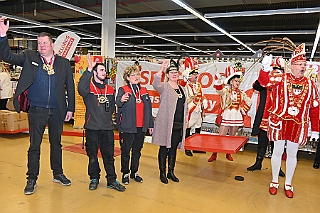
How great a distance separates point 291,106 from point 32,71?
9.15 ft

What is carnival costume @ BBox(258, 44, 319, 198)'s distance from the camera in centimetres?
335

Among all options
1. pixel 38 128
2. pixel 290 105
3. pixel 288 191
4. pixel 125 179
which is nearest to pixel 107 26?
pixel 38 128

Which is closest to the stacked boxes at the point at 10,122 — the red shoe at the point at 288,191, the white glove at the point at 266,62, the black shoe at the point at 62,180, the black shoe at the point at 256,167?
the black shoe at the point at 62,180

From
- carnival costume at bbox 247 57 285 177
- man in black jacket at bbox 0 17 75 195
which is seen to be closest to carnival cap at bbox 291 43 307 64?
carnival costume at bbox 247 57 285 177

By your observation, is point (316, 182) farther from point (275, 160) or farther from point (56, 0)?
point (56, 0)

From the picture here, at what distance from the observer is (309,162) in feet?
16.9

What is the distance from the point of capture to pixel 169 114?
11.9ft

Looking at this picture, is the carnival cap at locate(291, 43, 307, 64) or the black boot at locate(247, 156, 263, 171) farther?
the black boot at locate(247, 156, 263, 171)

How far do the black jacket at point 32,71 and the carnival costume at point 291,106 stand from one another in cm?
218

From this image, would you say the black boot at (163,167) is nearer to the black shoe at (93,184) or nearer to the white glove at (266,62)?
the black shoe at (93,184)

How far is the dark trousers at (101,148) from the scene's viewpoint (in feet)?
11.1

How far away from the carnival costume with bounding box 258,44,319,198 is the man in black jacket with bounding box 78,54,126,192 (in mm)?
1776

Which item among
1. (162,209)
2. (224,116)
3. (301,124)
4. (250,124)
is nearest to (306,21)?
(250,124)

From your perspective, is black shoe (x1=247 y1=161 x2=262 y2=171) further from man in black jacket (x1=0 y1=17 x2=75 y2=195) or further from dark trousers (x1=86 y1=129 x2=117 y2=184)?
man in black jacket (x1=0 y1=17 x2=75 y2=195)
